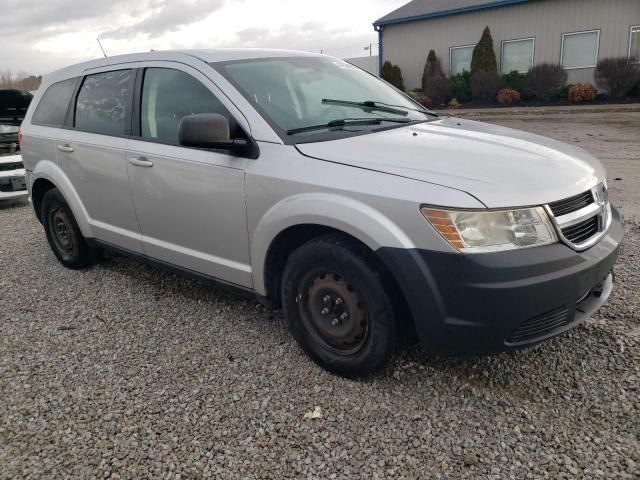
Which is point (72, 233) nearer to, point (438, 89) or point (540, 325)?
point (540, 325)

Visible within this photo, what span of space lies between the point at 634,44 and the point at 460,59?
5.94 metres

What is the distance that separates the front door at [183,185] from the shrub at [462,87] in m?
17.9

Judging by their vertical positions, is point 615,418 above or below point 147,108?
below

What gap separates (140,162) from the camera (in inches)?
144

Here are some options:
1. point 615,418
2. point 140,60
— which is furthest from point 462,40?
point 615,418

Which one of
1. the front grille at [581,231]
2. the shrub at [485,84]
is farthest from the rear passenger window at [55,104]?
the shrub at [485,84]

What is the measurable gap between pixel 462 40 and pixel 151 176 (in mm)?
19632

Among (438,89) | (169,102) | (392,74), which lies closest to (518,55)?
(438,89)

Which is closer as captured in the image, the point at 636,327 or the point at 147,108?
the point at 636,327

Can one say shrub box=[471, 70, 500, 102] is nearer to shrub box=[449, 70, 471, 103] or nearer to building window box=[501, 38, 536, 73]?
shrub box=[449, 70, 471, 103]

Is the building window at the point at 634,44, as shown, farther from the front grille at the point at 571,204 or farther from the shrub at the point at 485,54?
the front grille at the point at 571,204

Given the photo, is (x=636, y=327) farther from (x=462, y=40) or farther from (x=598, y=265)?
(x=462, y=40)

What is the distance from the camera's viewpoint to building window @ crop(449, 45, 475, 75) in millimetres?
20656

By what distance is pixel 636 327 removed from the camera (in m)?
3.31
